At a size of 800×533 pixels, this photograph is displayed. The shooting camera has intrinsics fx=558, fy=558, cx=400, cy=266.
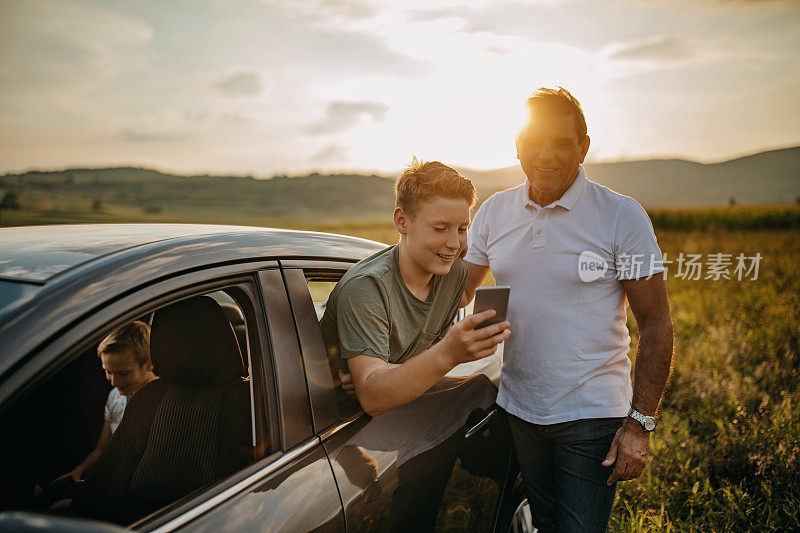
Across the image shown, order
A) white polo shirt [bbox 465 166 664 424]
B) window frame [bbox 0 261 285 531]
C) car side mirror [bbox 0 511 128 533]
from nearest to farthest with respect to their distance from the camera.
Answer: car side mirror [bbox 0 511 128 533] → window frame [bbox 0 261 285 531] → white polo shirt [bbox 465 166 664 424]

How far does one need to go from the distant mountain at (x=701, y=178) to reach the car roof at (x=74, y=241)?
429 feet

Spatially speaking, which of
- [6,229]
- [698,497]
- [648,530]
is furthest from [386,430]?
[698,497]

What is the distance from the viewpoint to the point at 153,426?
6.33 feet

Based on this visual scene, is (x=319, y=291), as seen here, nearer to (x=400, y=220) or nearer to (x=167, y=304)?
(x=400, y=220)

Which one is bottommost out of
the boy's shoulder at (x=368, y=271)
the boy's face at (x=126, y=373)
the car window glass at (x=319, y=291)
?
the boy's face at (x=126, y=373)

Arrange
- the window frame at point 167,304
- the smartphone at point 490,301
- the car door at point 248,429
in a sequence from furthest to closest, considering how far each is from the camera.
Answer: the smartphone at point 490,301 < the car door at point 248,429 < the window frame at point 167,304

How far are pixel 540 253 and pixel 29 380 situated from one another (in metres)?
1.79

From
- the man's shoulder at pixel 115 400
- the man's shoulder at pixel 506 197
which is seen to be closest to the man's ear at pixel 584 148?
the man's shoulder at pixel 506 197

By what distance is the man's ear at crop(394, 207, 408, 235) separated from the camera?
2.22m

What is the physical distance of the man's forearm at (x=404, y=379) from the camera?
1.77 m

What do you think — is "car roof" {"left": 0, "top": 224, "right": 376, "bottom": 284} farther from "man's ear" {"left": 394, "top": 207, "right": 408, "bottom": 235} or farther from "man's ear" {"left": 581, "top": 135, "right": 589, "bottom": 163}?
"man's ear" {"left": 581, "top": 135, "right": 589, "bottom": 163}

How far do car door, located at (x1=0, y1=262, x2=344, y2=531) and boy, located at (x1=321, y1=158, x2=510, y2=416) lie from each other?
0.24 m

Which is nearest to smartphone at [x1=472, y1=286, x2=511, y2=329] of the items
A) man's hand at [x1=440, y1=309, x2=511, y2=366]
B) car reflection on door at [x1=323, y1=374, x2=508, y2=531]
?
man's hand at [x1=440, y1=309, x2=511, y2=366]

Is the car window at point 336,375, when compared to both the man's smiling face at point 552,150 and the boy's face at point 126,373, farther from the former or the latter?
the man's smiling face at point 552,150
